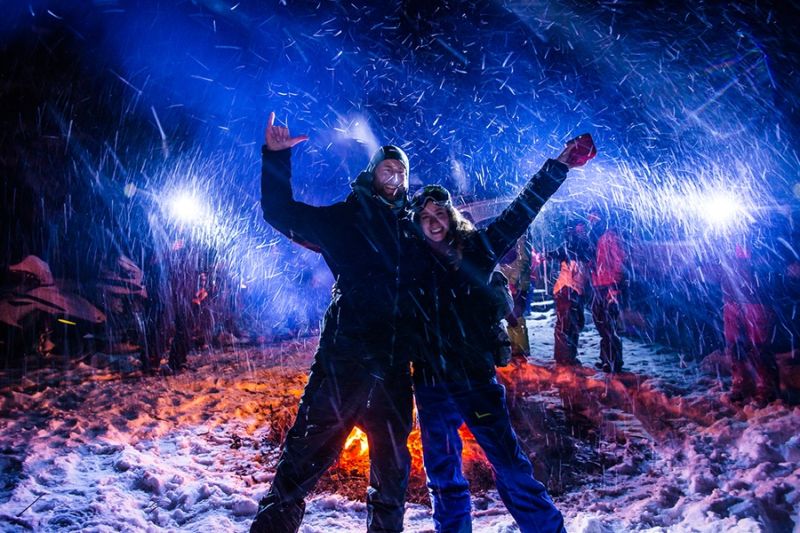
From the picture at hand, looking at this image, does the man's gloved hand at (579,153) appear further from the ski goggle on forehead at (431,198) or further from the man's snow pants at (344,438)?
the man's snow pants at (344,438)

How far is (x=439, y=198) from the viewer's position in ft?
8.36

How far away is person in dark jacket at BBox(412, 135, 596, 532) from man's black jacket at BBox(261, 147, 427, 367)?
21 cm

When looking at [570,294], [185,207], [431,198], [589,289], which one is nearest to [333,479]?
[431,198]

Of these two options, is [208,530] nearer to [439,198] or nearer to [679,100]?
[439,198]

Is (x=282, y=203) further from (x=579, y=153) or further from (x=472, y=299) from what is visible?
(x=579, y=153)

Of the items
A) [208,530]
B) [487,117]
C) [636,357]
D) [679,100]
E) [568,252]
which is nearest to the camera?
[208,530]

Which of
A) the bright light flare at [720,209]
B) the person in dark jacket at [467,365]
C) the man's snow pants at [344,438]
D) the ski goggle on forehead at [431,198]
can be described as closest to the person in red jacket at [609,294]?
the bright light flare at [720,209]

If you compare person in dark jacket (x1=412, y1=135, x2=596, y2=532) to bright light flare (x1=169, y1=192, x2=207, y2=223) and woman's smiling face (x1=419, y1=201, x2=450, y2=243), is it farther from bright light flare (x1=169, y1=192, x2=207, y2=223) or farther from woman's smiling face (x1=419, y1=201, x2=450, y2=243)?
bright light flare (x1=169, y1=192, x2=207, y2=223)

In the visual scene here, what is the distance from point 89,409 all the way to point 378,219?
5.60 meters

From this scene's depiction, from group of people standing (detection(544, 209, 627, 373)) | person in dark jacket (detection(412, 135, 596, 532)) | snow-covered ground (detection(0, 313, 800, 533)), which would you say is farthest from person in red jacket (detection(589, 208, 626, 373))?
person in dark jacket (detection(412, 135, 596, 532))

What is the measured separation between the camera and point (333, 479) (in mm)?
3682

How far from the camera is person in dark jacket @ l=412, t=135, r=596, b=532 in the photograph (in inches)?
85.5

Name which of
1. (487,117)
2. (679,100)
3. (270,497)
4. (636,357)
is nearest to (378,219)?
(270,497)

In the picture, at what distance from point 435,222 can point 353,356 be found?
989 mm
